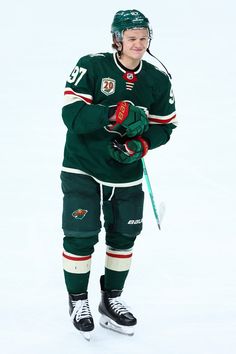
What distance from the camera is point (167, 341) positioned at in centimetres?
291

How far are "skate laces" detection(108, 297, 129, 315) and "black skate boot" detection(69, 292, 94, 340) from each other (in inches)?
4.7

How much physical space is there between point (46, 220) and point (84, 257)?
1219 millimetres

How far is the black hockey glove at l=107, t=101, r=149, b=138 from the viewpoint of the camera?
272 cm

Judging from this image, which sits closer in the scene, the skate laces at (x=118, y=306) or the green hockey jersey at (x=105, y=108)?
the green hockey jersey at (x=105, y=108)

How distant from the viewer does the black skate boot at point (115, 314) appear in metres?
3.00

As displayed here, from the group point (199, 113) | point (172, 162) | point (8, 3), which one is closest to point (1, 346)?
point (172, 162)

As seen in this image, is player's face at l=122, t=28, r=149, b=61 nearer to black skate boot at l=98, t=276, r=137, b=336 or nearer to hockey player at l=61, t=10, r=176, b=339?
hockey player at l=61, t=10, r=176, b=339

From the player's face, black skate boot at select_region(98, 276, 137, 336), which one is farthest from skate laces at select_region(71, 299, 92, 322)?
the player's face

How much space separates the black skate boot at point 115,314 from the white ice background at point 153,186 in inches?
1.7

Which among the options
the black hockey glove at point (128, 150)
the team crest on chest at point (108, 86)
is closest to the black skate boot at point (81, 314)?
the black hockey glove at point (128, 150)

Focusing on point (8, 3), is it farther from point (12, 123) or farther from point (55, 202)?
point (55, 202)

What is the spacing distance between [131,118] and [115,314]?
806 millimetres

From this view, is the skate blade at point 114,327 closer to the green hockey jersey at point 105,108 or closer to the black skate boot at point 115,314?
the black skate boot at point 115,314

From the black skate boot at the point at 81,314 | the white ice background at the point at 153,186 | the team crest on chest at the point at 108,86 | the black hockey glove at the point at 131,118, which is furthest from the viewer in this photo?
the white ice background at the point at 153,186
